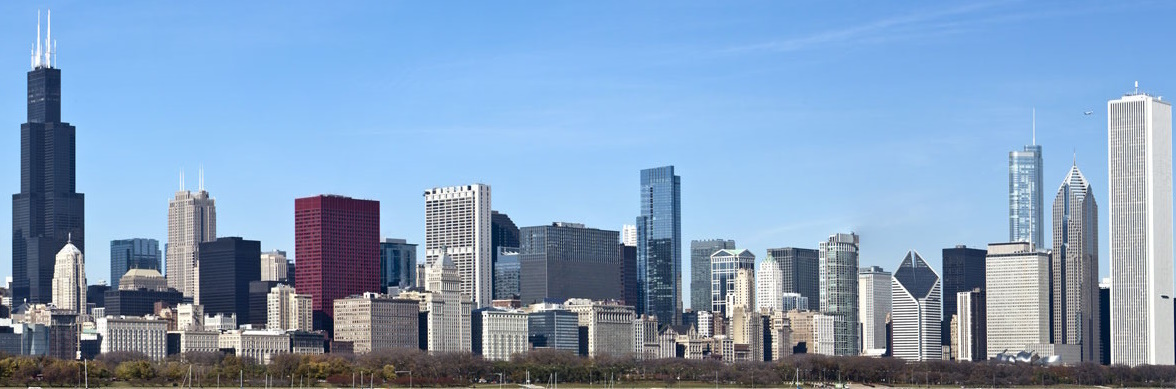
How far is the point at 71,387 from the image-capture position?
198m

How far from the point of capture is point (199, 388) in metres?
194

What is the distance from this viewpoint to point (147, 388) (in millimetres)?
198000

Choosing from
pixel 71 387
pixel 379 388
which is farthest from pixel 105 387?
pixel 379 388

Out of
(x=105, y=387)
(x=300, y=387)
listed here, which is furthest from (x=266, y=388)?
(x=105, y=387)

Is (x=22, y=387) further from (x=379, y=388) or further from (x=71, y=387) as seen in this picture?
(x=379, y=388)

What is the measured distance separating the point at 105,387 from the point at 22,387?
337 inches

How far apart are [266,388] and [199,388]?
7.55m

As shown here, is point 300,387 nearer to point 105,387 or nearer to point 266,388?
point 266,388

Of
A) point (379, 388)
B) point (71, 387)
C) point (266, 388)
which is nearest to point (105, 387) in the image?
point (71, 387)

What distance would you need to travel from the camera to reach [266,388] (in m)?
199

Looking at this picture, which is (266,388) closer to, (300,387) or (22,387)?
(300,387)

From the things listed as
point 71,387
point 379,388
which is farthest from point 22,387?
point 379,388

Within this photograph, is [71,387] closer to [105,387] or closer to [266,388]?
[105,387]

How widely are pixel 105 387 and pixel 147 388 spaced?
4554mm
